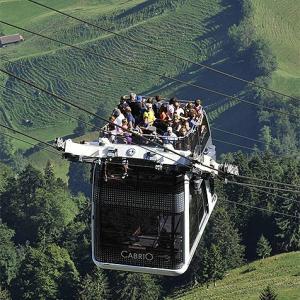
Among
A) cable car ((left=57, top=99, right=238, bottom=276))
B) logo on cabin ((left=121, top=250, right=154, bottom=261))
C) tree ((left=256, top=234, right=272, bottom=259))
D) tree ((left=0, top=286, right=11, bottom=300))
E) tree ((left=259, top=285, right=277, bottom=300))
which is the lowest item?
tree ((left=0, top=286, right=11, bottom=300))

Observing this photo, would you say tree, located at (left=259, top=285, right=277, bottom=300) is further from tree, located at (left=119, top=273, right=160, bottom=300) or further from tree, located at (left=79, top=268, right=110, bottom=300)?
tree, located at (left=79, top=268, right=110, bottom=300)

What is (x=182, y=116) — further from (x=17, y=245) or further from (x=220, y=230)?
(x=17, y=245)

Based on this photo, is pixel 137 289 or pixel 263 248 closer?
pixel 137 289

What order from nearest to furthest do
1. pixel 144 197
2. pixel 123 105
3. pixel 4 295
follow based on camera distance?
pixel 144 197
pixel 123 105
pixel 4 295

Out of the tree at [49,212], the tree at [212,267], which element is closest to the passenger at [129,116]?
the tree at [212,267]

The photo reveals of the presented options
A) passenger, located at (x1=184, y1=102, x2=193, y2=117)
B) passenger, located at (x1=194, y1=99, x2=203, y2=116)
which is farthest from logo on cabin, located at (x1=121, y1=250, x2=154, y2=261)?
passenger, located at (x1=194, y1=99, x2=203, y2=116)

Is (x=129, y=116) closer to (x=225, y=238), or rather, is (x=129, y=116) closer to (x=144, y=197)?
(x=144, y=197)

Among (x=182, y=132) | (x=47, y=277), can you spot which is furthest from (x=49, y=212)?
(x=182, y=132)
